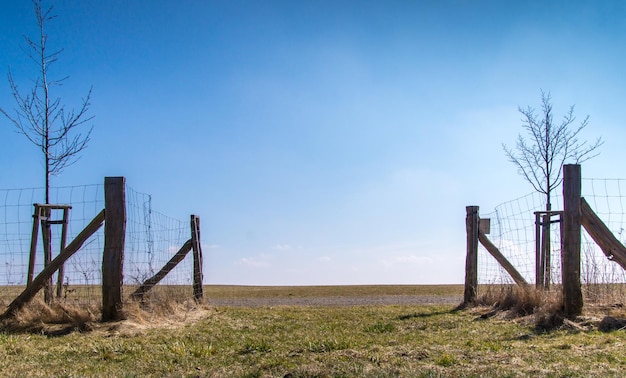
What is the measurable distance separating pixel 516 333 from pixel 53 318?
8.00 metres

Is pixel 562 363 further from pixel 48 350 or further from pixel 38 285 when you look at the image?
pixel 38 285

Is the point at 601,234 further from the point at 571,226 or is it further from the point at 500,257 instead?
the point at 500,257

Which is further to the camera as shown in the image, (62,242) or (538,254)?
(538,254)

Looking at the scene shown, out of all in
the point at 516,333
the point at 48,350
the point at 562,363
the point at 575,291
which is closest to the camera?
the point at 562,363

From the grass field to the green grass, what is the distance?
0.04 ft

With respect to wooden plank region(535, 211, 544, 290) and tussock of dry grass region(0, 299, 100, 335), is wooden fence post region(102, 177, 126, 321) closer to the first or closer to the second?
tussock of dry grass region(0, 299, 100, 335)

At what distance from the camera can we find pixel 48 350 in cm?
764

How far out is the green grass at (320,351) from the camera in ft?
19.0

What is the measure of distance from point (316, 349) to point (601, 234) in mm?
6281

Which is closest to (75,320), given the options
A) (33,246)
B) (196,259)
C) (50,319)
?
(50,319)

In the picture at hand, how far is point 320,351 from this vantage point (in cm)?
700

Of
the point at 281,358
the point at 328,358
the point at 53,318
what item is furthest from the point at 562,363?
the point at 53,318

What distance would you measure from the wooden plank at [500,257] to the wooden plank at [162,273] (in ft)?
24.8

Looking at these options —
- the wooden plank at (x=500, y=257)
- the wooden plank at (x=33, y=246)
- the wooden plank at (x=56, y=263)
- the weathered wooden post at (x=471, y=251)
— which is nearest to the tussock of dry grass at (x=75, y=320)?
the wooden plank at (x=56, y=263)
